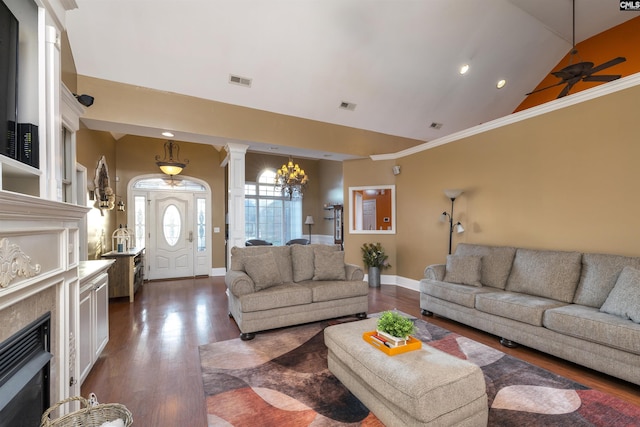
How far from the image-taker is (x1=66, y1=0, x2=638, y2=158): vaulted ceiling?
11.7 feet

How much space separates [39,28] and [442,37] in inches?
194

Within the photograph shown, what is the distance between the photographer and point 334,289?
369cm

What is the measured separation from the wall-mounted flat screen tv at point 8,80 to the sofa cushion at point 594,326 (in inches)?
159

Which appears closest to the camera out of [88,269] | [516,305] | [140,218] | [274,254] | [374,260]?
[88,269]

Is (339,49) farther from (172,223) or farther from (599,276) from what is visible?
(172,223)

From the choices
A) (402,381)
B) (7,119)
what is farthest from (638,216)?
(7,119)

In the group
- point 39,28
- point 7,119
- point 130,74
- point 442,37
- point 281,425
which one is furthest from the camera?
point 442,37

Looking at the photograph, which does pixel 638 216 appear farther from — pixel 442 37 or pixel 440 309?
pixel 442 37

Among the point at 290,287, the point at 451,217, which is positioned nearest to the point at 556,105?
the point at 451,217

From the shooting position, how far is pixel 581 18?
4.97 metres

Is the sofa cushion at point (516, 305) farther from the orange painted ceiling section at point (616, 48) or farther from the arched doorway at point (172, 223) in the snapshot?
the arched doorway at point (172, 223)

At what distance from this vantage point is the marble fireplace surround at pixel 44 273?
116 centimetres

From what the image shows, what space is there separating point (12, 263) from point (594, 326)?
379cm

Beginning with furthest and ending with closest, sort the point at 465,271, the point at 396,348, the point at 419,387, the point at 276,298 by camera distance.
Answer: the point at 465,271
the point at 276,298
the point at 396,348
the point at 419,387
